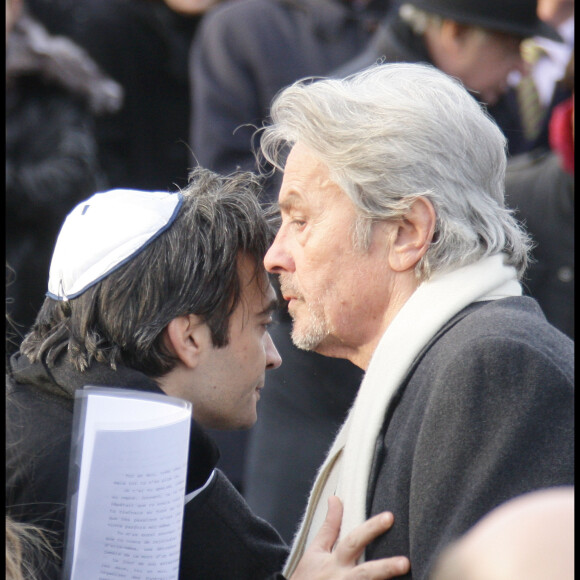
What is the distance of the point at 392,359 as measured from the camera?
7.79 feet

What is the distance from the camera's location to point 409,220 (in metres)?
2.53

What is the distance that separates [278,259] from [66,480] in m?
0.86

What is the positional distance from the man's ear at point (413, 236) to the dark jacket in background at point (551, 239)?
162 cm

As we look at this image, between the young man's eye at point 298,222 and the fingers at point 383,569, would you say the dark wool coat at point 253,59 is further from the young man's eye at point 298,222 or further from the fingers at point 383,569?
the fingers at point 383,569

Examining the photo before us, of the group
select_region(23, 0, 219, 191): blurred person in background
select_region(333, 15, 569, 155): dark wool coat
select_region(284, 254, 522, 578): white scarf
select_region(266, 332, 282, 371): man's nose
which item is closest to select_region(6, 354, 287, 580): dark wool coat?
select_region(284, 254, 522, 578): white scarf

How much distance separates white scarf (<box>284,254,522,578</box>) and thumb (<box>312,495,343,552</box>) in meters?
0.03

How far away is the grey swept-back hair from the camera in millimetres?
2496

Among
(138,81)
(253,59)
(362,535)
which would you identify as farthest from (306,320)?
(138,81)

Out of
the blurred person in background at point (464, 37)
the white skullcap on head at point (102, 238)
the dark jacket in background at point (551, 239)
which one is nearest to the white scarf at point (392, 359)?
the white skullcap on head at point (102, 238)

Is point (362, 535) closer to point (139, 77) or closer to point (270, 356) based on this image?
point (270, 356)

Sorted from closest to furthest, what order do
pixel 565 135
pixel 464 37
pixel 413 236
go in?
1. pixel 413 236
2. pixel 565 135
3. pixel 464 37

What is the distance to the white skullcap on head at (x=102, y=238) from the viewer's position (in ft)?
8.49

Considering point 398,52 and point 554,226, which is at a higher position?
point 398,52

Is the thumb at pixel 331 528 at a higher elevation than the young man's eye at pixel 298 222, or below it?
below
